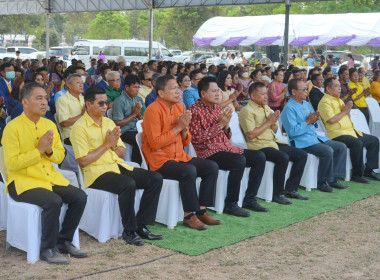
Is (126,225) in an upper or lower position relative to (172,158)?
lower

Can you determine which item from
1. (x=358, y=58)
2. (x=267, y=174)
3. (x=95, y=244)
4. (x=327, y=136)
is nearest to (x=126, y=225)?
(x=95, y=244)

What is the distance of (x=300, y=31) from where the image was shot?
2264 centimetres

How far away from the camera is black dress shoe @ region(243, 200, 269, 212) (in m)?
5.54

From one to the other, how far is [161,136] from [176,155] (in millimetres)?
276

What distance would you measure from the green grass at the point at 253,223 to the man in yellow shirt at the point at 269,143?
0.21 meters

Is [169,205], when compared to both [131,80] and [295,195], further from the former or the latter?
[131,80]

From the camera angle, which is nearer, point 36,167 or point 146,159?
point 36,167

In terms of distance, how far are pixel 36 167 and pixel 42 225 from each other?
44cm

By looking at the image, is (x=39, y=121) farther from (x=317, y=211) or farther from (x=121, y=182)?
(x=317, y=211)

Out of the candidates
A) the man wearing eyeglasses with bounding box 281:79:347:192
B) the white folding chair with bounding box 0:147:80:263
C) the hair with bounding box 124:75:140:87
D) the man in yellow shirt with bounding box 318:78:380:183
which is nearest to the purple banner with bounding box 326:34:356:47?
the man in yellow shirt with bounding box 318:78:380:183

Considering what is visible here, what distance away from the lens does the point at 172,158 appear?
5027mm

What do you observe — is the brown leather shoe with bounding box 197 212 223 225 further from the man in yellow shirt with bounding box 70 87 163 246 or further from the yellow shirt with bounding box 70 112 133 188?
the yellow shirt with bounding box 70 112 133 188

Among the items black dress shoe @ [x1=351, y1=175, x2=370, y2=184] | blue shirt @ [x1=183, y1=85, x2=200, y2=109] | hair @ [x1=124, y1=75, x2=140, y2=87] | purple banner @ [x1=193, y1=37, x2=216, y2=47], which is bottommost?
black dress shoe @ [x1=351, y1=175, x2=370, y2=184]

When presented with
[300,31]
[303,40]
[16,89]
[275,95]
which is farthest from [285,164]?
[300,31]
